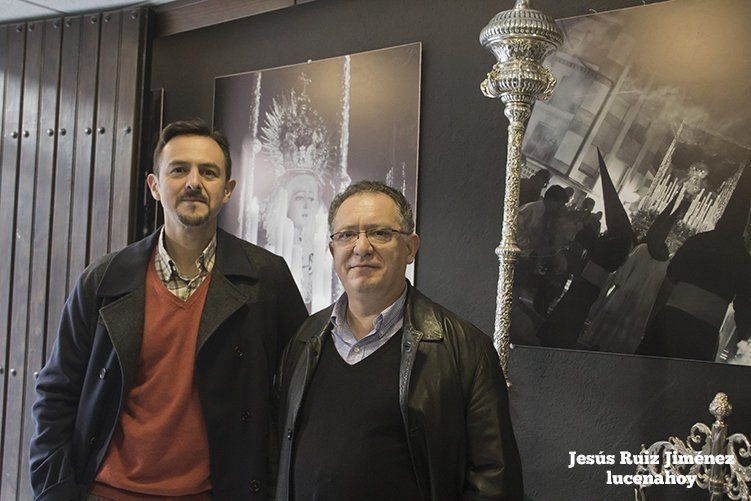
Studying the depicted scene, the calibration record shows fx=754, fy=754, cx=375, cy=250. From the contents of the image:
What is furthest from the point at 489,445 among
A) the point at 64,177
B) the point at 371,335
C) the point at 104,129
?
the point at 64,177

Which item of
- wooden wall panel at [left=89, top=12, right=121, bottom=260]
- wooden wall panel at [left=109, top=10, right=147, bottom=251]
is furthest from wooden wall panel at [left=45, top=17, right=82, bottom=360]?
wooden wall panel at [left=109, top=10, right=147, bottom=251]

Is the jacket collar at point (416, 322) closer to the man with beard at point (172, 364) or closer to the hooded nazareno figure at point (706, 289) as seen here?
the man with beard at point (172, 364)

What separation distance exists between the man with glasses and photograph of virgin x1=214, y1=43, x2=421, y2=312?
127 cm

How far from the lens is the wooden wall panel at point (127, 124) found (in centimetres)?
371

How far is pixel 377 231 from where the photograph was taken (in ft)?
5.86

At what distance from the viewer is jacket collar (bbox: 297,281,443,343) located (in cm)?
173

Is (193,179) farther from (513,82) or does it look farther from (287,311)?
(513,82)

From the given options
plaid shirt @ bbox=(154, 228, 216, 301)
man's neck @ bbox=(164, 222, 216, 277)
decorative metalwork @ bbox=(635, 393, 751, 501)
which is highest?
man's neck @ bbox=(164, 222, 216, 277)

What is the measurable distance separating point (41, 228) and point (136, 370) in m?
2.30

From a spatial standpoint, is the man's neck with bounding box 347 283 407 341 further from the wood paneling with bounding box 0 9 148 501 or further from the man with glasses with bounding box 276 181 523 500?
the wood paneling with bounding box 0 9 148 501

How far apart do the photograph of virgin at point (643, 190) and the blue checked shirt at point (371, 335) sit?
3.20ft

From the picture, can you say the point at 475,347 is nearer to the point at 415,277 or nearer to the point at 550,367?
the point at 550,367

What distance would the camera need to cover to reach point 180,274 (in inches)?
81.5

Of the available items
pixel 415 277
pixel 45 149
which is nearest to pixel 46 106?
pixel 45 149
